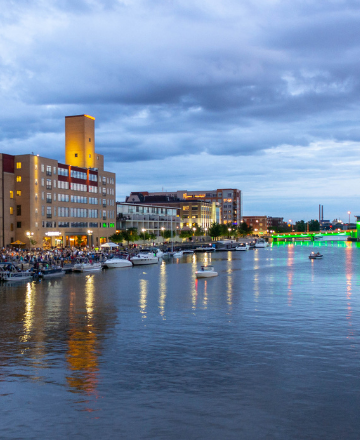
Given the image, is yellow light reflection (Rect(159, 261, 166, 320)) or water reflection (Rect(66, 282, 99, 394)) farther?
yellow light reflection (Rect(159, 261, 166, 320))

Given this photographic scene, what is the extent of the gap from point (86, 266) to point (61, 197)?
4639 cm

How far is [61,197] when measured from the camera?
440 feet

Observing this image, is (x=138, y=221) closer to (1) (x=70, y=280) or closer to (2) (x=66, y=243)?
(2) (x=66, y=243)

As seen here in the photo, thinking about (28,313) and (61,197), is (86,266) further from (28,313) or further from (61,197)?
(28,313)

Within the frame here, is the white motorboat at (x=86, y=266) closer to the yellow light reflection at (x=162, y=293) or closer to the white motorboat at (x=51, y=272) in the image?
the white motorboat at (x=51, y=272)

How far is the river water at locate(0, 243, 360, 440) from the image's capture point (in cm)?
2008

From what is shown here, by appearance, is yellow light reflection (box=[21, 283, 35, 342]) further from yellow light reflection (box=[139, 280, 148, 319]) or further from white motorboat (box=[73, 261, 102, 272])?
white motorboat (box=[73, 261, 102, 272])

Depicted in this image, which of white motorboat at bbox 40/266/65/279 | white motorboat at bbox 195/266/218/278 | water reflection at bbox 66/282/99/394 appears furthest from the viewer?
white motorboat at bbox 195/266/218/278

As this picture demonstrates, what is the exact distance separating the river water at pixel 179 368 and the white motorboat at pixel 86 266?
35.7 m

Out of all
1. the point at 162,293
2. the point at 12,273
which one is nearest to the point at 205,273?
the point at 162,293

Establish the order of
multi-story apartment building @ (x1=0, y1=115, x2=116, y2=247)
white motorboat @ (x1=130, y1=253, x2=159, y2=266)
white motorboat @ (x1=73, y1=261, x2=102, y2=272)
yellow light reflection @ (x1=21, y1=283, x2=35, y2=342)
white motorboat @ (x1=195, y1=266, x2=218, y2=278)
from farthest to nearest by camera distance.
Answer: multi-story apartment building @ (x1=0, y1=115, x2=116, y2=247) < white motorboat @ (x1=130, y1=253, x2=159, y2=266) < white motorboat @ (x1=73, y1=261, x2=102, y2=272) < white motorboat @ (x1=195, y1=266, x2=218, y2=278) < yellow light reflection @ (x1=21, y1=283, x2=35, y2=342)

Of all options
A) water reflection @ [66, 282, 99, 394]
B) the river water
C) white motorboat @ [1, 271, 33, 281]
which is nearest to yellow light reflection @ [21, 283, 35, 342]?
the river water

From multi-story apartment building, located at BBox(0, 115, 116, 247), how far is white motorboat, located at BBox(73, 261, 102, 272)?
93.4 ft

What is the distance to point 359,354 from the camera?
30516 mm
